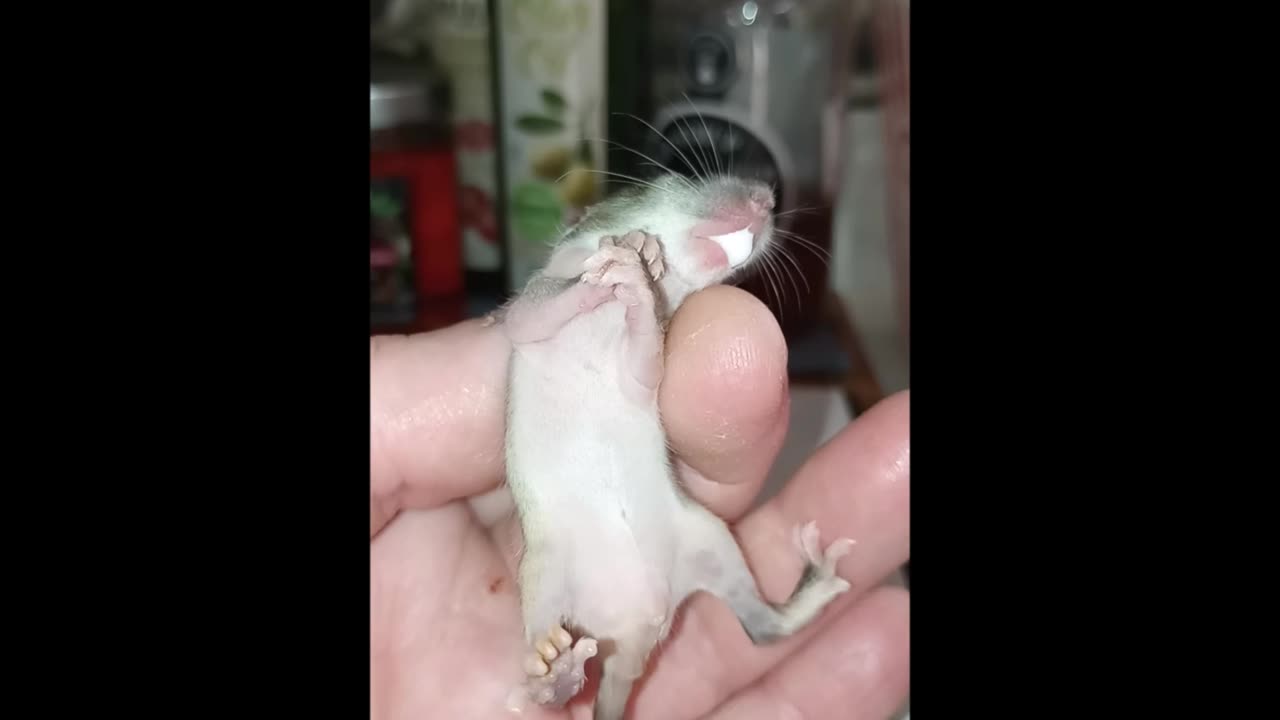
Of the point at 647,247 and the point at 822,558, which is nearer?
the point at 647,247

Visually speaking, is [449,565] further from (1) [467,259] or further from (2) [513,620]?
(1) [467,259]

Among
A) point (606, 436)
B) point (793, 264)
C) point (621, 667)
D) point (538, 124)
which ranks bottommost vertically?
point (621, 667)

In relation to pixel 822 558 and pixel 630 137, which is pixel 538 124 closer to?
pixel 630 137

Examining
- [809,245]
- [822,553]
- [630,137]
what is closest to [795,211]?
[809,245]

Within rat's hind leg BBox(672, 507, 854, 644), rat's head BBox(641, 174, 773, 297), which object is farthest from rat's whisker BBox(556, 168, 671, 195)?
rat's hind leg BBox(672, 507, 854, 644)

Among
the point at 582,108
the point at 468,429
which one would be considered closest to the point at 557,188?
the point at 582,108

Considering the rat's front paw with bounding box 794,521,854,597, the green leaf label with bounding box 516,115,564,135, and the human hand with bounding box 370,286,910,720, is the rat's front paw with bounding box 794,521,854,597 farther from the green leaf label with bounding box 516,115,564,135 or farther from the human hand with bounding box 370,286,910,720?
the green leaf label with bounding box 516,115,564,135
